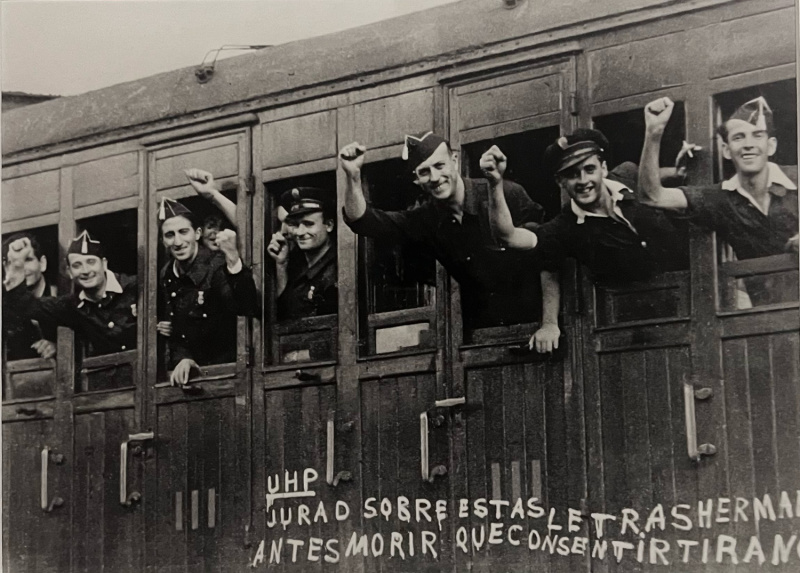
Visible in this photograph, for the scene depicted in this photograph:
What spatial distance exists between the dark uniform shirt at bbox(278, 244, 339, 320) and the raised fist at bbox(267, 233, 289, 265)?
4cm

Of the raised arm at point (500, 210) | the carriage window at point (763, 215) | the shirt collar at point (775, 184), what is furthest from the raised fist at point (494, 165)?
the shirt collar at point (775, 184)

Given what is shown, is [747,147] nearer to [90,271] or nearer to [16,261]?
[90,271]

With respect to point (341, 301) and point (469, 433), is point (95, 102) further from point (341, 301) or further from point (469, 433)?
point (469, 433)

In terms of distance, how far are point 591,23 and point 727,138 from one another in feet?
3.29

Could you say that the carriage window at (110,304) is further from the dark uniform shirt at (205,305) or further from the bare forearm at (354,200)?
the bare forearm at (354,200)

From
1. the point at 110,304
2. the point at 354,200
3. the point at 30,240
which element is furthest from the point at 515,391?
the point at 30,240

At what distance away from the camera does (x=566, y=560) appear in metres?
6.34

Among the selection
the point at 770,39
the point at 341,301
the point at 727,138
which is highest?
the point at 770,39

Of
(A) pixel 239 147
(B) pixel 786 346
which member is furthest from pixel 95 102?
(B) pixel 786 346

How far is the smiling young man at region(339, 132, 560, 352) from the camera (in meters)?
6.62

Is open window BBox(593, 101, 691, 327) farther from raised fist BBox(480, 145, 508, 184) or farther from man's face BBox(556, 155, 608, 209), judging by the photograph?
raised fist BBox(480, 145, 508, 184)

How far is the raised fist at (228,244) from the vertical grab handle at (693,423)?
2.94 meters

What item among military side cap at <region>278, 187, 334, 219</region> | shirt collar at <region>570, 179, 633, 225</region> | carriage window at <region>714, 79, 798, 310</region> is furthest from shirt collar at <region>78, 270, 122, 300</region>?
carriage window at <region>714, 79, 798, 310</region>

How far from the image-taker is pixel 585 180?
6.47 metres
